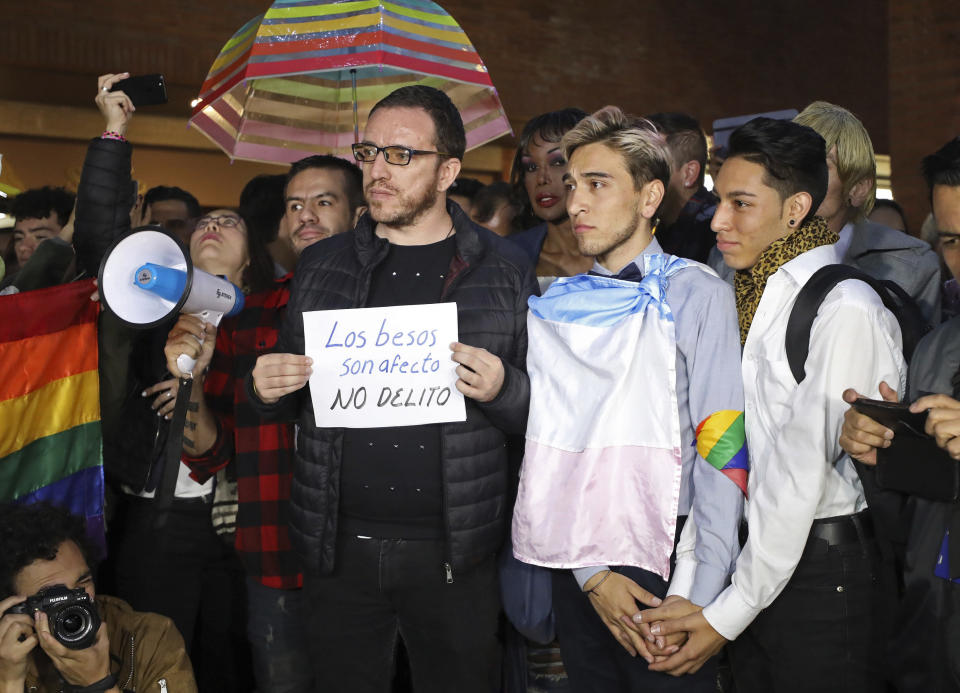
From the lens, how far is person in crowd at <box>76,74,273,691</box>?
3.26 metres

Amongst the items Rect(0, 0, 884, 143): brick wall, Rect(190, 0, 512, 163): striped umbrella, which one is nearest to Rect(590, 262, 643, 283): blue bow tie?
Rect(190, 0, 512, 163): striped umbrella

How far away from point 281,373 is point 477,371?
50 cm

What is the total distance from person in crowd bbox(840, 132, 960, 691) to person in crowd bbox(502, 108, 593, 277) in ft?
5.08

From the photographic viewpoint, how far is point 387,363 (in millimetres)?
2549

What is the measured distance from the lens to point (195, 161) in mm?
8906

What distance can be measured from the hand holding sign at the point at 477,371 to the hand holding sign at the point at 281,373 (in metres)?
0.39

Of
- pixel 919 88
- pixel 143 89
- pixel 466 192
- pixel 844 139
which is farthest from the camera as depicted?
pixel 919 88

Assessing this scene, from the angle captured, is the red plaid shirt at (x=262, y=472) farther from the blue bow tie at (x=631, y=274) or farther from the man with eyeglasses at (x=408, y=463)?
the blue bow tie at (x=631, y=274)

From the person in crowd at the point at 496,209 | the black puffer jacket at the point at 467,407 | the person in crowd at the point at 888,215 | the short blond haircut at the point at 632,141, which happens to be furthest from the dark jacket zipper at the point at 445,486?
the person in crowd at the point at 888,215

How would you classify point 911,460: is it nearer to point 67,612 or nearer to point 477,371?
point 477,371

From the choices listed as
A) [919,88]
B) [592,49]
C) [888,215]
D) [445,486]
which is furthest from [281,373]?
[592,49]

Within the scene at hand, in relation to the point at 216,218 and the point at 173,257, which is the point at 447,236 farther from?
the point at 216,218

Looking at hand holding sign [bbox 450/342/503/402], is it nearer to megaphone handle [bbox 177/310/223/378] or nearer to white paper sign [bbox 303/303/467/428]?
white paper sign [bbox 303/303/467/428]

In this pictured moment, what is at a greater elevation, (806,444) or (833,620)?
(806,444)
